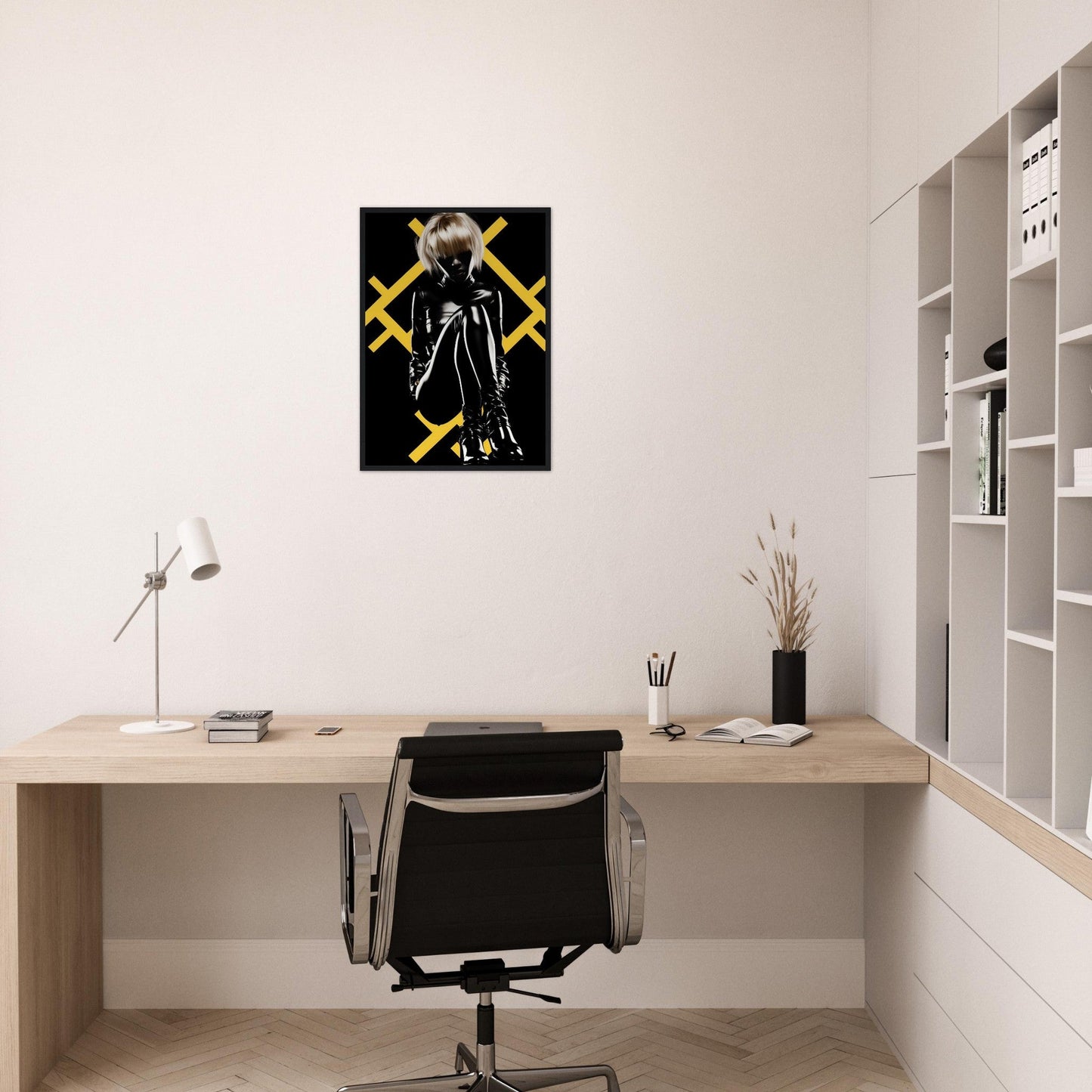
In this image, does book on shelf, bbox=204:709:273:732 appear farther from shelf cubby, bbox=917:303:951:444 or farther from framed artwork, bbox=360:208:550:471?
shelf cubby, bbox=917:303:951:444

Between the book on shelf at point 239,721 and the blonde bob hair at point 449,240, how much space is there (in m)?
1.34

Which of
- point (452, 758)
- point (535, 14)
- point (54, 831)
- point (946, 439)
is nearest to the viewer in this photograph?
point (452, 758)

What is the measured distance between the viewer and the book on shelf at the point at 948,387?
8.06 feet

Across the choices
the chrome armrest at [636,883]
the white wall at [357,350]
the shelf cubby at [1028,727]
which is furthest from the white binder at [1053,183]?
the chrome armrest at [636,883]

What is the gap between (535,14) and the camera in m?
Result: 3.07

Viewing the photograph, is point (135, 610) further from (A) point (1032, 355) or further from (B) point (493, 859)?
(A) point (1032, 355)

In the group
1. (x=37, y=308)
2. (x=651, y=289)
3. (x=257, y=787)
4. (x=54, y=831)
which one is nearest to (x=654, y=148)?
(x=651, y=289)

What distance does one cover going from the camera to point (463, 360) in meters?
3.10

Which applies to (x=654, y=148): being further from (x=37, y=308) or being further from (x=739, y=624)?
(x=37, y=308)

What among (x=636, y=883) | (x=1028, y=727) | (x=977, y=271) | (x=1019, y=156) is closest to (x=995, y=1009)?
(x=1028, y=727)

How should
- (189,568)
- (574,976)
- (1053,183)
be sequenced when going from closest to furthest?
1. (1053,183)
2. (189,568)
3. (574,976)

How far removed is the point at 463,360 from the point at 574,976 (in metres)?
1.80

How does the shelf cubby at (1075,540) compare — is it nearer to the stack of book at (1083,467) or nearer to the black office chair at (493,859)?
the stack of book at (1083,467)

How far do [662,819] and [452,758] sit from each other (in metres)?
1.32
